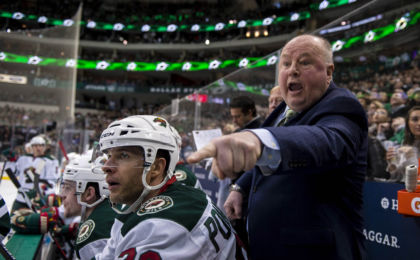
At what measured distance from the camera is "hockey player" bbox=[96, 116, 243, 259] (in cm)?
102

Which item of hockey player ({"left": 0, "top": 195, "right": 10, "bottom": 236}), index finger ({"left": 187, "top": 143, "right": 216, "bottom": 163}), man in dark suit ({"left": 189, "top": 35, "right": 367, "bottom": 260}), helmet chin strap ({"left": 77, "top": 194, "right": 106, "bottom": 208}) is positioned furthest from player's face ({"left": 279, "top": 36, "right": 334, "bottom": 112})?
helmet chin strap ({"left": 77, "top": 194, "right": 106, "bottom": 208})

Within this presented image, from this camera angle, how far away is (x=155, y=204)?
1139 mm

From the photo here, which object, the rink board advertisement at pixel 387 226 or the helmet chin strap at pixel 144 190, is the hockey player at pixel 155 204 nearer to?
the helmet chin strap at pixel 144 190

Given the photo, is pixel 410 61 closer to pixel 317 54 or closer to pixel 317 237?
pixel 317 54

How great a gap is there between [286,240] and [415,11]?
1972 millimetres

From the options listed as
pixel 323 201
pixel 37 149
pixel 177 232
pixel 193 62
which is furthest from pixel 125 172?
pixel 193 62

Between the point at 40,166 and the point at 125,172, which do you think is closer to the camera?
the point at 125,172

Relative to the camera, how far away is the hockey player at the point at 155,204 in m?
1.02

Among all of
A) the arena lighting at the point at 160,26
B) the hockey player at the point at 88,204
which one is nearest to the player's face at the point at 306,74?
the hockey player at the point at 88,204

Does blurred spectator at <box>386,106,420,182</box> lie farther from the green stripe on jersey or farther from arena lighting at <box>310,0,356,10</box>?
arena lighting at <box>310,0,356,10</box>

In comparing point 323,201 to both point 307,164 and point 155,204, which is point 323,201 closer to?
point 307,164

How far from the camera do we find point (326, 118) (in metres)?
0.94

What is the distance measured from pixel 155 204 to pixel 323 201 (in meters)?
0.54

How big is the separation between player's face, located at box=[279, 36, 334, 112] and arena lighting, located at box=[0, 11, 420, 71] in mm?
1518
